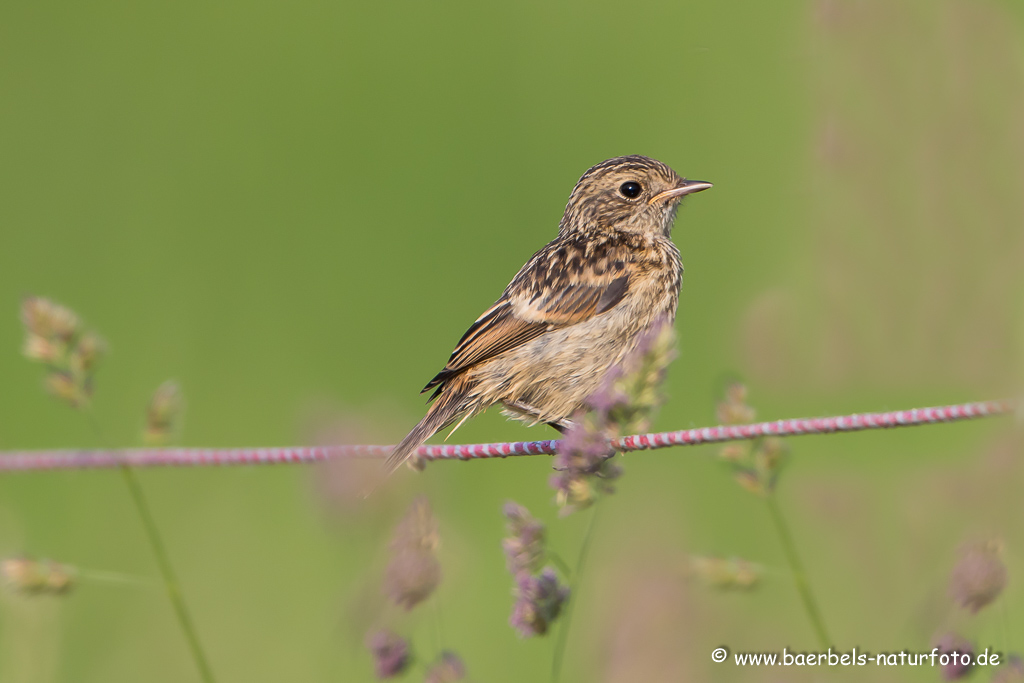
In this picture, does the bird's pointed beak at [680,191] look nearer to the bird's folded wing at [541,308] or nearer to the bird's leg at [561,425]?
the bird's folded wing at [541,308]

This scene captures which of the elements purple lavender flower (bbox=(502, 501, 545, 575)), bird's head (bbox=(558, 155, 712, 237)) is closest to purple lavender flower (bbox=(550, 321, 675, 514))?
purple lavender flower (bbox=(502, 501, 545, 575))

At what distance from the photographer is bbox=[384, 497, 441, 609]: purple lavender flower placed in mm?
2551

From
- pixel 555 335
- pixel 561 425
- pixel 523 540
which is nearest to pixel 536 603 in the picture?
pixel 523 540

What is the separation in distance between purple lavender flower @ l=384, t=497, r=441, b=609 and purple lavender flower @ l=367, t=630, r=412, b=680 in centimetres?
10

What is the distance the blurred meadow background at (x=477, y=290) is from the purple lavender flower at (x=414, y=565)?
0.09 metres

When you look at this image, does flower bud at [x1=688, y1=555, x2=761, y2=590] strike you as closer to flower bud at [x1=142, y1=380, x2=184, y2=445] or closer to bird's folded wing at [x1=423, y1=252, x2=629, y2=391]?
bird's folded wing at [x1=423, y1=252, x2=629, y2=391]

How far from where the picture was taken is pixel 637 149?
8.45 m

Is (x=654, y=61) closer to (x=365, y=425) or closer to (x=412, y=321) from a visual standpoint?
(x=412, y=321)

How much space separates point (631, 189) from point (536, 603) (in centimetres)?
254

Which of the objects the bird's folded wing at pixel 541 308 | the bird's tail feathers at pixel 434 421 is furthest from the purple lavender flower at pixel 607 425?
the bird's folded wing at pixel 541 308

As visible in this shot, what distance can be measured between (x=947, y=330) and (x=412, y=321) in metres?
3.72

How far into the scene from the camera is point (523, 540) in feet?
Answer: 8.13

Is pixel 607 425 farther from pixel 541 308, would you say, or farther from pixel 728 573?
pixel 541 308

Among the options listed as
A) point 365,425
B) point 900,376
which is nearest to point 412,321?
point 900,376
